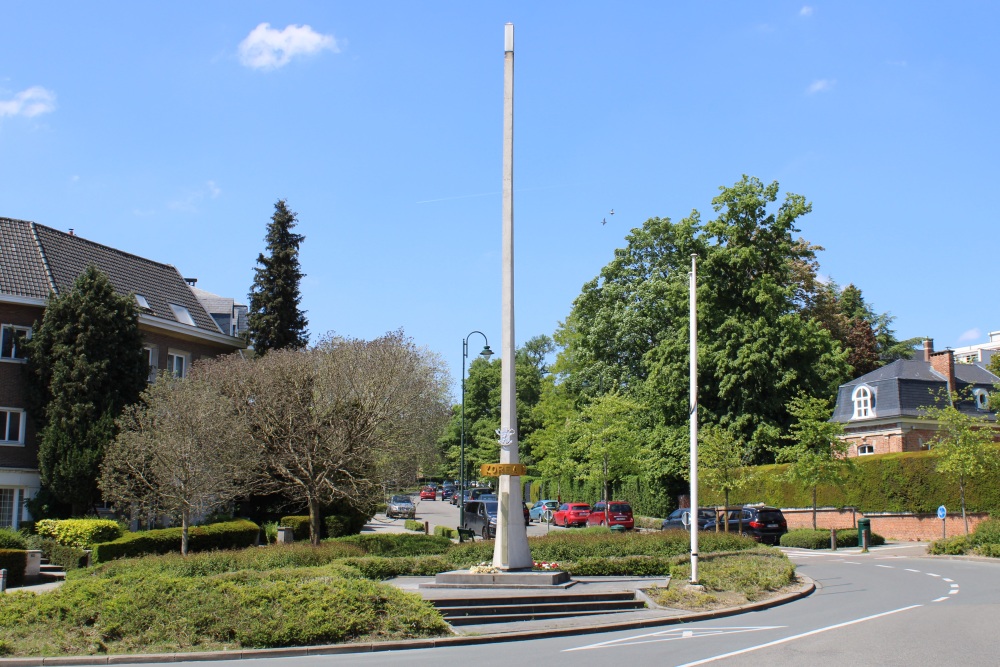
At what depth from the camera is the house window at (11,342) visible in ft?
115

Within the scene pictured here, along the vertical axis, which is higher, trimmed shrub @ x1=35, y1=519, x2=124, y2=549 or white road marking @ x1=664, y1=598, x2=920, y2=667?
trimmed shrub @ x1=35, y1=519, x2=124, y2=549

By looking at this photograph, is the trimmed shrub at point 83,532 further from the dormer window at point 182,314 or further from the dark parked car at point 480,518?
the dark parked car at point 480,518

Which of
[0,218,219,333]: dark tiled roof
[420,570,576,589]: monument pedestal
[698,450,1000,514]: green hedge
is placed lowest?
[420,570,576,589]: monument pedestal

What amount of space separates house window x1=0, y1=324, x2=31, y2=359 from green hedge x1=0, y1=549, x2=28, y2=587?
427 inches

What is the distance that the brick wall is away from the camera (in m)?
38.8

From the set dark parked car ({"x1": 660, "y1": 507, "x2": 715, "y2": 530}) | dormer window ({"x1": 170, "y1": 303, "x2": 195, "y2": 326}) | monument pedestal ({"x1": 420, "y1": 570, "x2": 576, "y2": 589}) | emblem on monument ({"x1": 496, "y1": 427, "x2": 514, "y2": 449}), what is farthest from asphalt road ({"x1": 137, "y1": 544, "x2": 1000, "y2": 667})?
dormer window ({"x1": 170, "y1": 303, "x2": 195, "y2": 326})

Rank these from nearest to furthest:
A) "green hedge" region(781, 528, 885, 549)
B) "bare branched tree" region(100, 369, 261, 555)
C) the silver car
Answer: "bare branched tree" region(100, 369, 261, 555) → "green hedge" region(781, 528, 885, 549) → the silver car

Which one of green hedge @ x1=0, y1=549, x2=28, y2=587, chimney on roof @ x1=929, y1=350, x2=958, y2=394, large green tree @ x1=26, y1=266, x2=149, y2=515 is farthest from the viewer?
chimney on roof @ x1=929, y1=350, x2=958, y2=394

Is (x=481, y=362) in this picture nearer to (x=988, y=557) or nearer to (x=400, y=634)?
(x=988, y=557)

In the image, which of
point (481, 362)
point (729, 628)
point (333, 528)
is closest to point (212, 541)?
point (333, 528)

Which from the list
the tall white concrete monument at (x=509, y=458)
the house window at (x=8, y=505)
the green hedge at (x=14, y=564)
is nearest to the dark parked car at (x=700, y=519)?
the tall white concrete monument at (x=509, y=458)

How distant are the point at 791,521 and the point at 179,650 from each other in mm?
38075

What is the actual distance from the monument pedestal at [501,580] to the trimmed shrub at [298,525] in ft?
56.6

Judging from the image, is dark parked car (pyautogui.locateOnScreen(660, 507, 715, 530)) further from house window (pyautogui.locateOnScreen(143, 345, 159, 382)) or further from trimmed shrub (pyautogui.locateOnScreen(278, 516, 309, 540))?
house window (pyautogui.locateOnScreen(143, 345, 159, 382))
